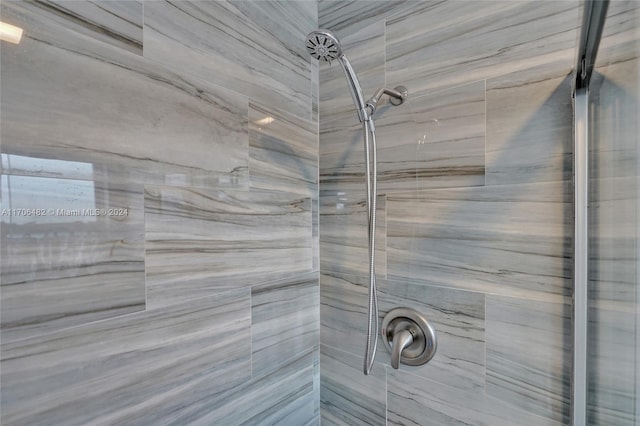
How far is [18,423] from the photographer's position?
1.85 ft

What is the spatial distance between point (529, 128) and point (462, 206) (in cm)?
25

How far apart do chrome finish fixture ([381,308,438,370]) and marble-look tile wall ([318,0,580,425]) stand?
0.08ft

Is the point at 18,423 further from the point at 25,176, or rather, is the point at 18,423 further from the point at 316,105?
the point at 316,105

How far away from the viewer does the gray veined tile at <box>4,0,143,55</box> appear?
0.60 metres

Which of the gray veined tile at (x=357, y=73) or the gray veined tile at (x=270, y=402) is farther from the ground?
the gray veined tile at (x=357, y=73)

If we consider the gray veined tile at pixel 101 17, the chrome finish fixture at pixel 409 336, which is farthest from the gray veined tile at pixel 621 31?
the gray veined tile at pixel 101 17

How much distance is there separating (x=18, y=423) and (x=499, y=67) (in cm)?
129

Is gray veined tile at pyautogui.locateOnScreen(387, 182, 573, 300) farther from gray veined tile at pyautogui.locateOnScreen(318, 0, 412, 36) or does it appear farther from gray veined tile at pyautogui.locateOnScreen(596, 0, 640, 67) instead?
gray veined tile at pyautogui.locateOnScreen(318, 0, 412, 36)

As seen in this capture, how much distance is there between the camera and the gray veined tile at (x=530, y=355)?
0.80m

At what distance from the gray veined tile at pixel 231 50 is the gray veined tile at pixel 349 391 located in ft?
2.95

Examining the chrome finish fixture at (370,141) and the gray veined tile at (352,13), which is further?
the gray veined tile at (352,13)

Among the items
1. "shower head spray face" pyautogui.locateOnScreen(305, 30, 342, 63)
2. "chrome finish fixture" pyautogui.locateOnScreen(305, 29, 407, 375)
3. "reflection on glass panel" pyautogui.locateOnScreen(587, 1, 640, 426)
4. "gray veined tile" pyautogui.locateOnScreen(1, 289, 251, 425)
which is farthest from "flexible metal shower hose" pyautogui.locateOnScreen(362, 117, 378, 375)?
"reflection on glass panel" pyautogui.locateOnScreen(587, 1, 640, 426)

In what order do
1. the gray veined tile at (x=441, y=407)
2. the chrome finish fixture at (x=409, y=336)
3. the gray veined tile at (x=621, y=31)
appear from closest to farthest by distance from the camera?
1. the gray veined tile at (x=621, y=31)
2. the gray veined tile at (x=441, y=407)
3. the chrome finish fixture at (x=409, y=336)

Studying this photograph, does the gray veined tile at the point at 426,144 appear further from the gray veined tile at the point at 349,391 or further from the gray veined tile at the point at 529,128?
the gray veined tile at the point at 349,391
